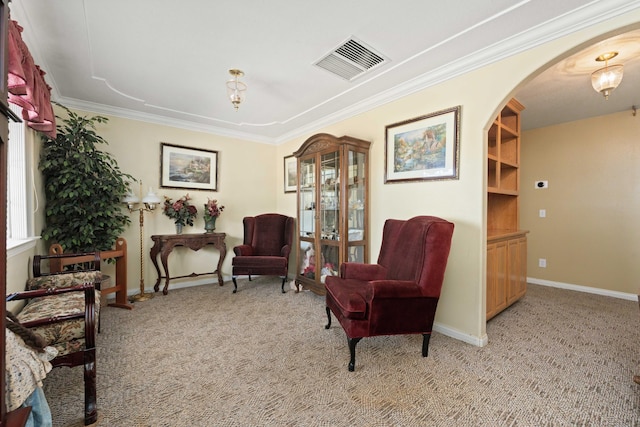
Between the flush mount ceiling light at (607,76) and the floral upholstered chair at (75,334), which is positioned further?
the flush mount ceiling light at (607,76)

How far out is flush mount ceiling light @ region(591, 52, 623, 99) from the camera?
7.42 feet

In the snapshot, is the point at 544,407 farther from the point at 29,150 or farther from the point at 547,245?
the point at 29,150

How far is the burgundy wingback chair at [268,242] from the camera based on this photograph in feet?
12.2

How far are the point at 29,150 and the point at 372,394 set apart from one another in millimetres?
3411

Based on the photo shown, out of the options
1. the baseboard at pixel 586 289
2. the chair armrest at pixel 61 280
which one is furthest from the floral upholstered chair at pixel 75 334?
the baseboard at pixel 586 289

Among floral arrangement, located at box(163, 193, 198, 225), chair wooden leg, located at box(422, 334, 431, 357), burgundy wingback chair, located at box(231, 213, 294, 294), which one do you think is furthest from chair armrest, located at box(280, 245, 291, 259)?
chair wooden leg, located at box(422, 334, 431, 357)

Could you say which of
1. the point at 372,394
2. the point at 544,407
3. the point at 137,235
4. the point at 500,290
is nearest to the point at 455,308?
the point at 500,290

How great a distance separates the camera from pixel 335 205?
10.7ft

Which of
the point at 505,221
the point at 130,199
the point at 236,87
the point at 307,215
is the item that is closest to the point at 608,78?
the point at 505,221

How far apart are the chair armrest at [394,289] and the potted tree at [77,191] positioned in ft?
9.80

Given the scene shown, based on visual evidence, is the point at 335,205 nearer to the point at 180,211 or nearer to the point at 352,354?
the point at 352,354

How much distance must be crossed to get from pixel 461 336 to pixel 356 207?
1.64 metres

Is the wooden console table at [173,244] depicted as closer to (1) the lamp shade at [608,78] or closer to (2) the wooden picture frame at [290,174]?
(2) the wooden picture frame at [290,174]

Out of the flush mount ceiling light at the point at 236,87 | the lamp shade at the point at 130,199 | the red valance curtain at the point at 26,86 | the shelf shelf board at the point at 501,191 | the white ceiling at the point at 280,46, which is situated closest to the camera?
the red valance curtain at the point at 26,86
